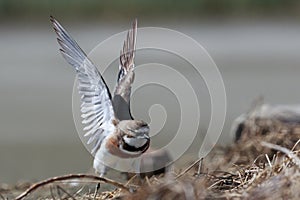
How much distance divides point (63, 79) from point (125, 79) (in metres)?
7.61

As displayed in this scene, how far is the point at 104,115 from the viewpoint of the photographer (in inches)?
180

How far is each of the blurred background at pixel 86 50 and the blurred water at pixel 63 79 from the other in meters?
0.01

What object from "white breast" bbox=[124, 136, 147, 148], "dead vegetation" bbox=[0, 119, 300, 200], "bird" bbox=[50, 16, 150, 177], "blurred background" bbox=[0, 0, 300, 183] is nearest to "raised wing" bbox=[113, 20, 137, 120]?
"bird" bbox=[50, 16, 150, 177]

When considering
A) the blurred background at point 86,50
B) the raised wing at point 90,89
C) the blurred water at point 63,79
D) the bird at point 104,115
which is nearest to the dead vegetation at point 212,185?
the bird at point 104,115

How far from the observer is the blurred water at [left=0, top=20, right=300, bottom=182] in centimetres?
834

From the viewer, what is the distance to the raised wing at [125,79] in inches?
182

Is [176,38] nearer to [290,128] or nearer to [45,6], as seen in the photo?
[45,6]

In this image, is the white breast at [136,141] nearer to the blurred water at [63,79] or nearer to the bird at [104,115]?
the bird at [104,115]

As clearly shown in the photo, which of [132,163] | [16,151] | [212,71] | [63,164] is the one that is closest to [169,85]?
[212,71]

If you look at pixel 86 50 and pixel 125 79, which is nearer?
pixel 125 79

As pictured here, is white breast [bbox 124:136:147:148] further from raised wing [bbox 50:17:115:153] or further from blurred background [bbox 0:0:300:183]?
blurred background [bbox 0:0:300:183]

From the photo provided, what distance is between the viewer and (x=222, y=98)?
32.3ft

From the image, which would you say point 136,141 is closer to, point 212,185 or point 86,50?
point 212,185

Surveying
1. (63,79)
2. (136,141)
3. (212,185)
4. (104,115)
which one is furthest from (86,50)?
(212,185)
